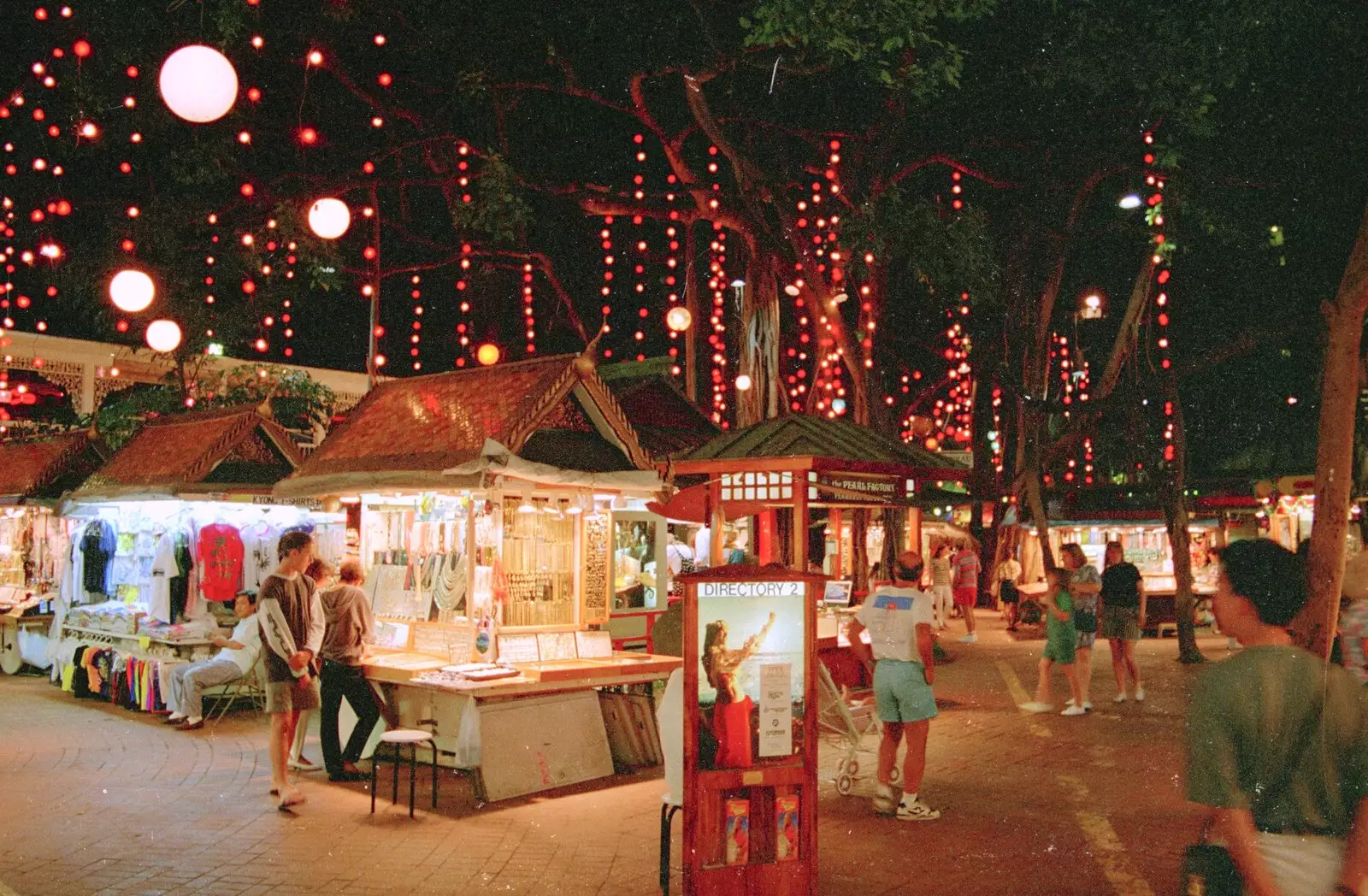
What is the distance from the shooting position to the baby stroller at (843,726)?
326 inches

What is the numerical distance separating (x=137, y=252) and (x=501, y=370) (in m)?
8.19

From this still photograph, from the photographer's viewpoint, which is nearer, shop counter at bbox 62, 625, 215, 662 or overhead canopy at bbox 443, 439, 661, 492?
overhead canopy at bbox 443, 439, 661, 492

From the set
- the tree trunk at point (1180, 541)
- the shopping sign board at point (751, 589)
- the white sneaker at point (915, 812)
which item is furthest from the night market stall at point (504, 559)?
the tree trunk at point (1180, 541)

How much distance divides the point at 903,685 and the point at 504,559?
3.44m

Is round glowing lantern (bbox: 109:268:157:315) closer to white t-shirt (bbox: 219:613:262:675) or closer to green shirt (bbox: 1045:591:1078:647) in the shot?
white t-shirt (bbox: 219:613:262:675)

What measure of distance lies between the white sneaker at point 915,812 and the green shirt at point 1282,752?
457 cm

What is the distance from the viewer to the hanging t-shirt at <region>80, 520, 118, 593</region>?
13.8 metres

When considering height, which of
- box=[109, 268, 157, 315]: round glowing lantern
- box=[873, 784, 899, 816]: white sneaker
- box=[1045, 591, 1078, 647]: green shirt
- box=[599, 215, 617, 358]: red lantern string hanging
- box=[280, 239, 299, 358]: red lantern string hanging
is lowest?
box=[873, 784, 899, 816]: white sneaker

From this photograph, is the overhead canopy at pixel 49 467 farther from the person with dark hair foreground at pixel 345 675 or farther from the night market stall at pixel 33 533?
the person with dark hair foreground at pixel 345 675

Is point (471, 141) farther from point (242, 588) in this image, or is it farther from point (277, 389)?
point (242, 588)

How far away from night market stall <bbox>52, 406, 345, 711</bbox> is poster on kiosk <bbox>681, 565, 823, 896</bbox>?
24.7 feet

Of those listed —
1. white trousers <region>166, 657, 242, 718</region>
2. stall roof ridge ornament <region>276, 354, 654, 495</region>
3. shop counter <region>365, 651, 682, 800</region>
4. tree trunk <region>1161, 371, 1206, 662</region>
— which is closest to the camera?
shop counter <region>365, 651, 682, 800</region>

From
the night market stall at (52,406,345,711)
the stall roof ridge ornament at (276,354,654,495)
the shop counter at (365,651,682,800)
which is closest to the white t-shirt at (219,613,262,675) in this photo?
the night market stall at (52,406,345,711)

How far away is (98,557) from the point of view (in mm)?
13820
